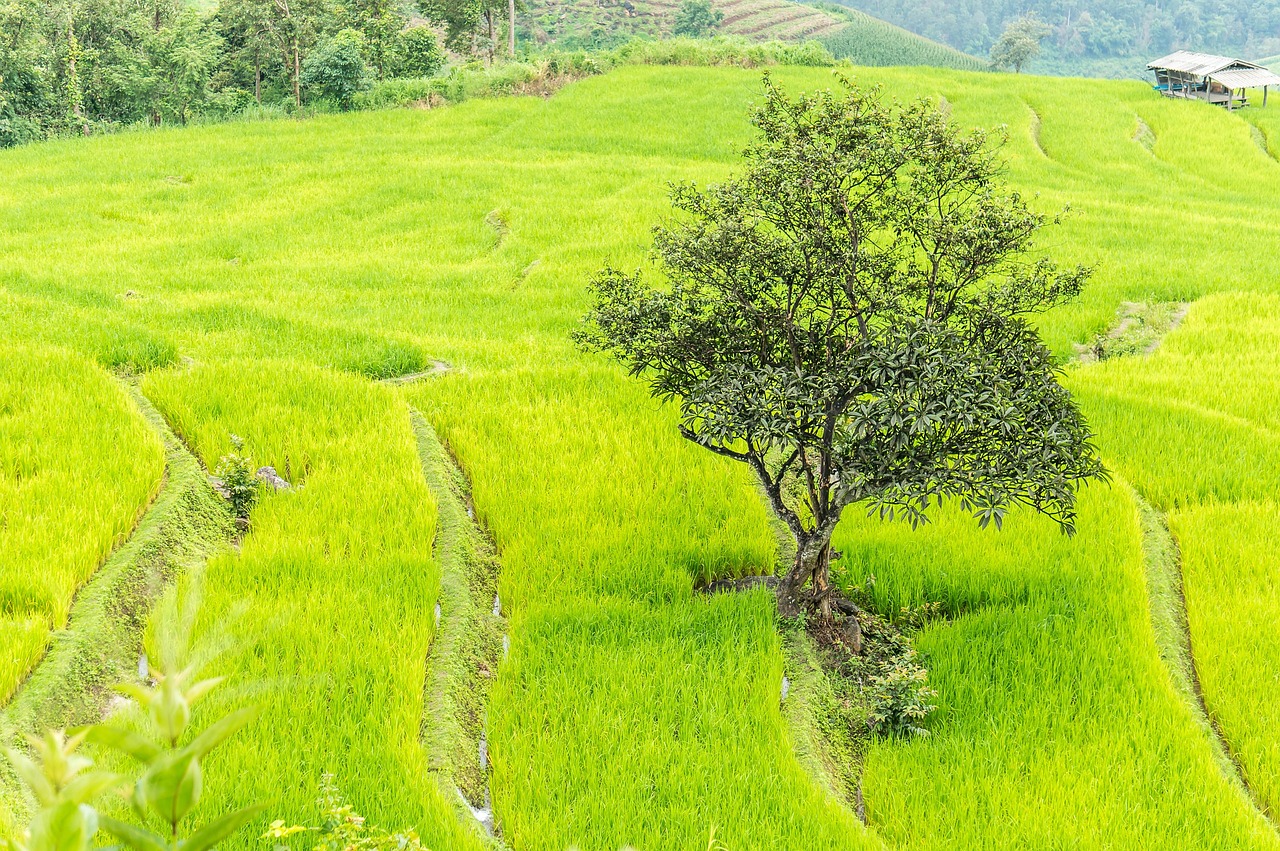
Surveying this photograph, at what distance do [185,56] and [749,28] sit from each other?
3291 inches

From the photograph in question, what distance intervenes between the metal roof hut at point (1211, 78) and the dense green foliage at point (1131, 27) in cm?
13198

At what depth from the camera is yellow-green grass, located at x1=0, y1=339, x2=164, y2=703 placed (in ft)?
15.5

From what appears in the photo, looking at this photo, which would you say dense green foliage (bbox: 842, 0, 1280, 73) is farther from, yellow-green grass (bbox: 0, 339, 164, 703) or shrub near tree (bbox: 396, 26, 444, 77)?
yellow-green grass (bbox: 0, 339, 164, 703)

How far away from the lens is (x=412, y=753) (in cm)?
418

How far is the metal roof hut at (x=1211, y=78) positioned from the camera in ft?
102

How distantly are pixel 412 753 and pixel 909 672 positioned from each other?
2.57 meters

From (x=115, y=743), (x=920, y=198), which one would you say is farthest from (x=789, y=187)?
(x=115, y=743)

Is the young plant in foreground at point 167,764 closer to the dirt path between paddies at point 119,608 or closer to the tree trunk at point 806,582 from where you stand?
the dirt path between paddies at point 119,608

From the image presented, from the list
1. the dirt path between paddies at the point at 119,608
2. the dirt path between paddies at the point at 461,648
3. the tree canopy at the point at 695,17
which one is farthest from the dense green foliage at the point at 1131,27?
the dirt path between paddies at the point at 119,608

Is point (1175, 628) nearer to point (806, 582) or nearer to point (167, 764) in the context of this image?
point (806, 582)

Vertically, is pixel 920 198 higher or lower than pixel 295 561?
higher

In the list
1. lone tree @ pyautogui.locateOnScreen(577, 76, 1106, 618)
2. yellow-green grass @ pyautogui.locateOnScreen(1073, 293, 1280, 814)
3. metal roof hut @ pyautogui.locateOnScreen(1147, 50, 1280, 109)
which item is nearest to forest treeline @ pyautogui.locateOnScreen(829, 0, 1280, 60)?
metal roof hut @ pyautogui.locateOnScreen(1147, 50, 1280, 109)

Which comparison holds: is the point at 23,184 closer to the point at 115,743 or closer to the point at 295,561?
the point at 295,561

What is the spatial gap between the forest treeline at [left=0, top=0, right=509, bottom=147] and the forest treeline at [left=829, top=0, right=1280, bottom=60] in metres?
144
